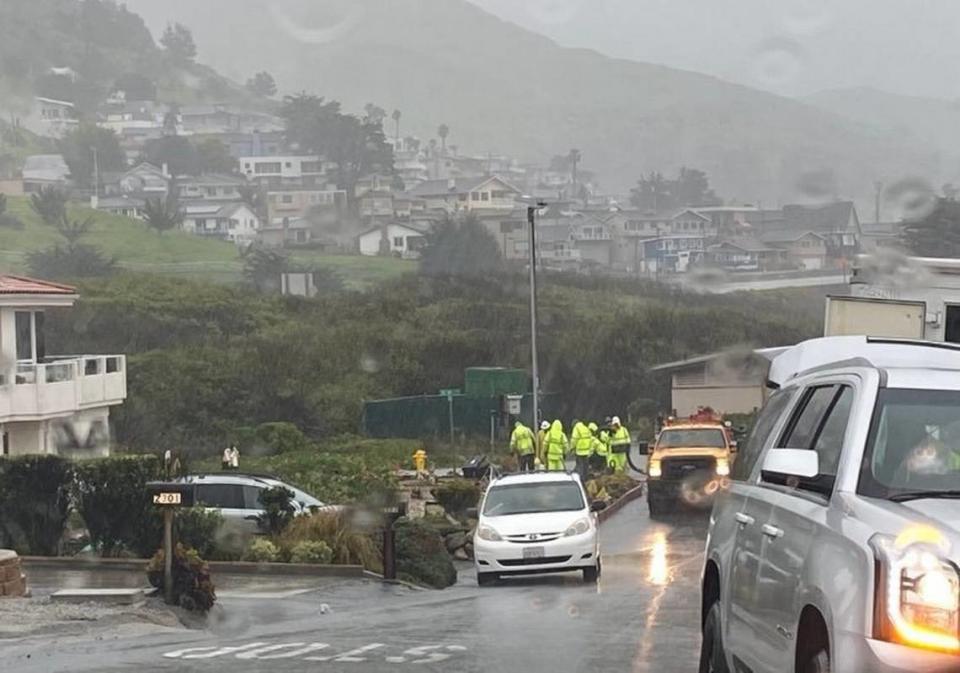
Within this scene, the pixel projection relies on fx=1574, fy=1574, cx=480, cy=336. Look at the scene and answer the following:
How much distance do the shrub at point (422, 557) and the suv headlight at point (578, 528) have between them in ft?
6.62

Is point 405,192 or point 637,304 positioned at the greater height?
point 405,192

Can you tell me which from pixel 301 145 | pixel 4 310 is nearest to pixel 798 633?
pixel 4 310

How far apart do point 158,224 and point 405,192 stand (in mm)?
28469

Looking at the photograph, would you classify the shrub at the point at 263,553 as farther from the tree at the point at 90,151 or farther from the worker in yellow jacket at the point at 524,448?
the tree at the point at 90,151

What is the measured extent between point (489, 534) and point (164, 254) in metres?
101

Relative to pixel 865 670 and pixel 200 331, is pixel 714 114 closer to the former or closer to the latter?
pixel 200 331

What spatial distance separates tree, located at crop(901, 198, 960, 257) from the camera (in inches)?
2926

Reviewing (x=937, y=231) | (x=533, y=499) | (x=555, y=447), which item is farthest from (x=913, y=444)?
(x=937, y=231)

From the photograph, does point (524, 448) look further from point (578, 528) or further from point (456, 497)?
point (578, 528)

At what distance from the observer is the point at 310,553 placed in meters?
21.3

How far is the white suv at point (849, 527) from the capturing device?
531cm

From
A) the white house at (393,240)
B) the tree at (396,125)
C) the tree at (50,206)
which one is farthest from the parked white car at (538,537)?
the tree at (396,125)

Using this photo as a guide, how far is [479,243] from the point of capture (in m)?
127

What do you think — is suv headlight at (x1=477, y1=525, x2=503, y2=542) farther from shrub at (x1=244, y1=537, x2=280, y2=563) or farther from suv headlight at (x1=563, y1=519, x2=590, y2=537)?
shrub at (x1=244, y1=537, x2=280, y2=563)
